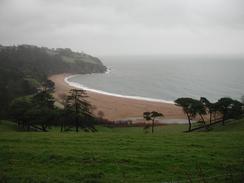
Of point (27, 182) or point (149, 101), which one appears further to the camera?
point (149, 101)

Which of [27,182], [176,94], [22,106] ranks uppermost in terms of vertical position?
[176,94]

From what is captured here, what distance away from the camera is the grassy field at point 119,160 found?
13102 millimetres

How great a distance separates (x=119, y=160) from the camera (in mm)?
15859

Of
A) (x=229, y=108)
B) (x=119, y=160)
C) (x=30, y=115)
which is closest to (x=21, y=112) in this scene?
(x=30, y=115)

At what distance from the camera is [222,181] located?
1177cm

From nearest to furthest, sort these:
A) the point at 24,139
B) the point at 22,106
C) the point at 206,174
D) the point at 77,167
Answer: the point at 206,174
the point at 77,167
the point at 24,139
the point at 22,106

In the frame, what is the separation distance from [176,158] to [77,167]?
583 cm

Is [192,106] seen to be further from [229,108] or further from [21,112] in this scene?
[21,112]

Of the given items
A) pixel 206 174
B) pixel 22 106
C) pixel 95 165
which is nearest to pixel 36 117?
pixel 22 106

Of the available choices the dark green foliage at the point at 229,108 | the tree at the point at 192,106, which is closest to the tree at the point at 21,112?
the tree at the point at 192,106

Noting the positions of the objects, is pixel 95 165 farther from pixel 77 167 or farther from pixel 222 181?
pixel 222 181

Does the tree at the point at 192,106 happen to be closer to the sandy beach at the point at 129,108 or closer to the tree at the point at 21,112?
the sandy beach at the point at 129,108

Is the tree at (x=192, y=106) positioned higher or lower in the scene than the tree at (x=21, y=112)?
higher

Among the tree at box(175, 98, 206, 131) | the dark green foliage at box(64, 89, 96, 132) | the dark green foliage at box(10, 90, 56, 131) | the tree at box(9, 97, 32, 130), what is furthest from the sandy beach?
the tree at box(9, 97, 32, 130)
